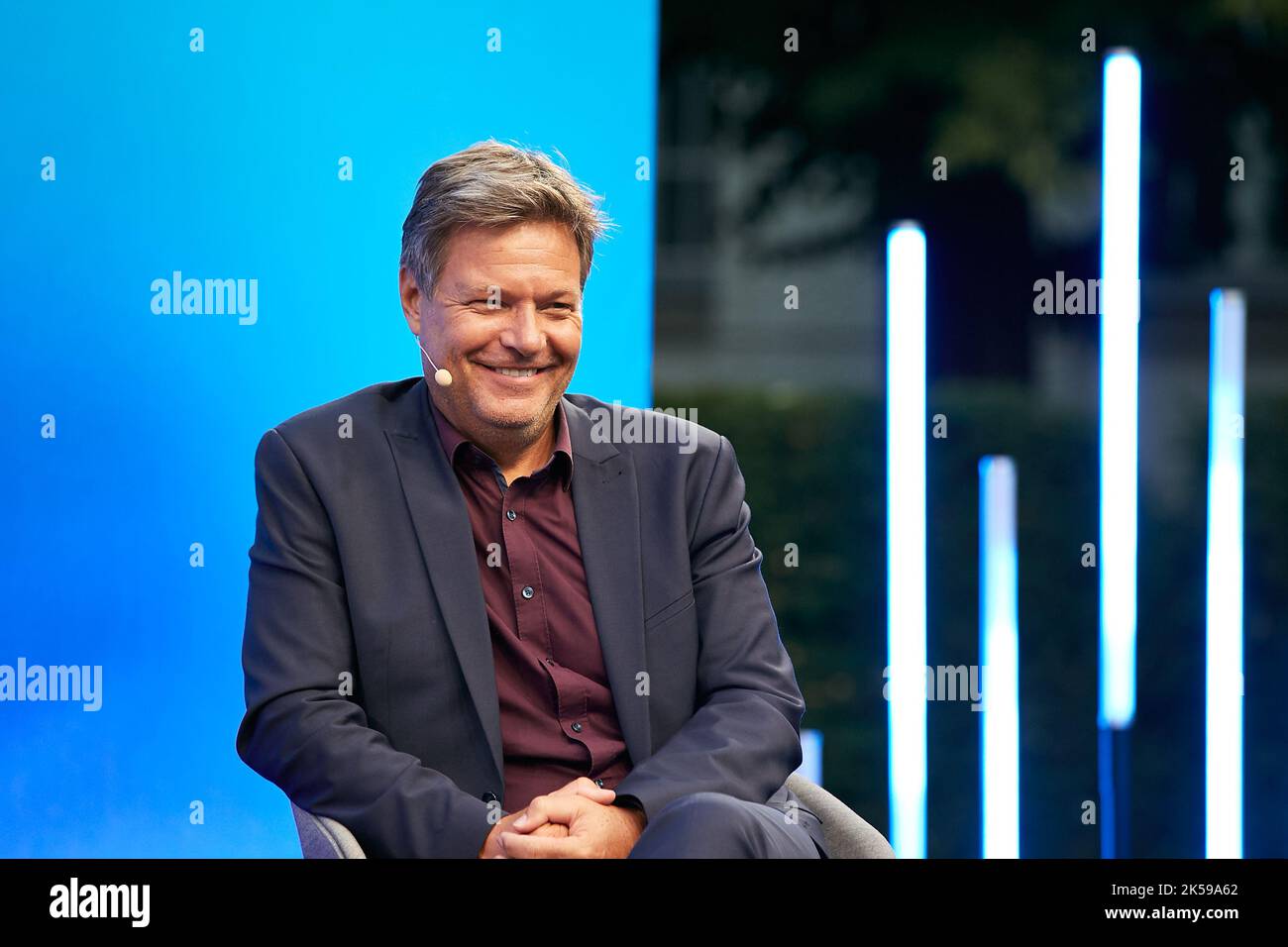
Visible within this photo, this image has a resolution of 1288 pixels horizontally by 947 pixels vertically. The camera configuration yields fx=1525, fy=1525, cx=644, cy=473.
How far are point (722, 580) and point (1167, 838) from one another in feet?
10.5

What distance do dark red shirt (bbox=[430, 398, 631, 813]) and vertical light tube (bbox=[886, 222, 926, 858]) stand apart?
3.22ft

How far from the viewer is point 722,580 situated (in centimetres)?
303

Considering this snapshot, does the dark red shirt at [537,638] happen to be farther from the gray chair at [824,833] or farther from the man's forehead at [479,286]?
the gray chair at [824,833]

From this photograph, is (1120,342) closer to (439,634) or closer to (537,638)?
(537,638)

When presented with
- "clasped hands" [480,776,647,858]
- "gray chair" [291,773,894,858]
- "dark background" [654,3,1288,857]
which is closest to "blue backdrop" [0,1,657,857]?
"gray chair" [291,773,894,858]

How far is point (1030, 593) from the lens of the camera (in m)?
5.42

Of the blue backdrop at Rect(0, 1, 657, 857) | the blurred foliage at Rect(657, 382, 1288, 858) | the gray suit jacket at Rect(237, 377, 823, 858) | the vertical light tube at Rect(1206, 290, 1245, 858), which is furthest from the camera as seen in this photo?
the blurred foliage at Rect(657, 382, 1288, 858)

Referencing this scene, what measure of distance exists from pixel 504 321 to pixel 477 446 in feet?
0.87

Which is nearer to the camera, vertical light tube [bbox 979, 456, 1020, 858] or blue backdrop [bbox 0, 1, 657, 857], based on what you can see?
blue backdrop [bbox 0, 1, 657, 857]

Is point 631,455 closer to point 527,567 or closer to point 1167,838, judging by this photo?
point 527,567

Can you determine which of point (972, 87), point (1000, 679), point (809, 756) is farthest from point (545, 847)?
point (972, 87)

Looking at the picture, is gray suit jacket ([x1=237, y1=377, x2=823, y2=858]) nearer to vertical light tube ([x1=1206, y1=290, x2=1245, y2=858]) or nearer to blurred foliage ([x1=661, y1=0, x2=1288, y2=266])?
vertical light tube ([x1=1206, y1=290, x2=1245, y2=858])

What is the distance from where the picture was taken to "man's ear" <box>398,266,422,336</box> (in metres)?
3.04
